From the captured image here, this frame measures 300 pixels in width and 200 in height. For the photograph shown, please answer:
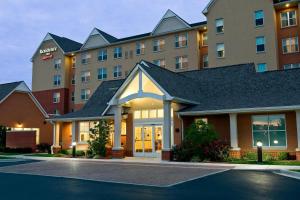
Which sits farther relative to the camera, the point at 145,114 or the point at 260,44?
the point at 260,44

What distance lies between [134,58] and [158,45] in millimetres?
4093

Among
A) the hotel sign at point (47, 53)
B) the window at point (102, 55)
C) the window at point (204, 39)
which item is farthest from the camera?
the hotel sign at point (47, 53)

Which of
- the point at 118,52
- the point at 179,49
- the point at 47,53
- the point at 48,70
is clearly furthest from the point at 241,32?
the point at 47,53

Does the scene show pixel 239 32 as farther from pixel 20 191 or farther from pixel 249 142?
pixel 20 191

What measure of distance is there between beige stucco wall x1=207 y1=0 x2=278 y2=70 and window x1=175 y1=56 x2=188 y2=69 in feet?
13.4

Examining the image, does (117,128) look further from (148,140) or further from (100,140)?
(148,140)

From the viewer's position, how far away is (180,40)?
1689 inches

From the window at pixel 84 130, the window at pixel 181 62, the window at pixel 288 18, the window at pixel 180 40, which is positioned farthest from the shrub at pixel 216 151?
the window at pixel 180 40

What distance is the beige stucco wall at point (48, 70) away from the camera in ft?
176

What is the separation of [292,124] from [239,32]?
18490 mm

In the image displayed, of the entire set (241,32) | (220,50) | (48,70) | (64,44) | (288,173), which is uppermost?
(64,44)

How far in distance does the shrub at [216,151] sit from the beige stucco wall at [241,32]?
1799 cm

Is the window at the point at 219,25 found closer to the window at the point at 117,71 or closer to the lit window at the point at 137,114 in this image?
the window at the point at 117,71

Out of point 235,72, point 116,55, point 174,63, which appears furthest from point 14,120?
point 235,72
